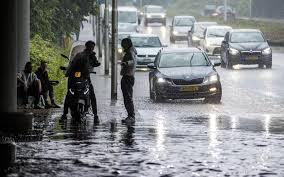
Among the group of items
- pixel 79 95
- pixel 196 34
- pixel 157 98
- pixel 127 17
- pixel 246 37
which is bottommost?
pixel 157 98

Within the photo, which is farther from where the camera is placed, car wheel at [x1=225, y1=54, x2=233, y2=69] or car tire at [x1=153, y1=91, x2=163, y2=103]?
car wheel at [x1=225, y1=54, x2=233, y2=69]

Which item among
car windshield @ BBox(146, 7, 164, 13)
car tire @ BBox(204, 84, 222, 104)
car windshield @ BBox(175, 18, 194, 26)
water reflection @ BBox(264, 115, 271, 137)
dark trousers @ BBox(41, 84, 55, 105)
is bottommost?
water reflection @ BBox(264, 115, 271, 137)

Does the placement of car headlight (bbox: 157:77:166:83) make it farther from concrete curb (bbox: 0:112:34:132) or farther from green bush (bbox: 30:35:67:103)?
concrete curb (bbox: 0:112:34:132)

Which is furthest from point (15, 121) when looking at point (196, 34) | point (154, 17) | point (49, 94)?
point (154, 17)

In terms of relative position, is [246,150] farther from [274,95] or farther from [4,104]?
[274,95]

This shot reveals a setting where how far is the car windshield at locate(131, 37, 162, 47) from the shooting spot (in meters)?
43.8

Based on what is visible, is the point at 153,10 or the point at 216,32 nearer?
the point at 216,32

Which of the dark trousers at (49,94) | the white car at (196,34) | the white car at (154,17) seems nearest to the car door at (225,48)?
the white car at (196,34)

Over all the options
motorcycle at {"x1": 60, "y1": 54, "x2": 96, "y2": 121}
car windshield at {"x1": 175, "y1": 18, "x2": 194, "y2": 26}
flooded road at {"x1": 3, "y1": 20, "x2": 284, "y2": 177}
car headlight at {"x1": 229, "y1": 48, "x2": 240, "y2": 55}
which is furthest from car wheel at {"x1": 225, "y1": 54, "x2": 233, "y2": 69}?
car windshield at {"x1": 175, "y1": 18, "x2": 194, "y2": 26}

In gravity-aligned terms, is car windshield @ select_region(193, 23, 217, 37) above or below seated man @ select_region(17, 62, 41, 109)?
above

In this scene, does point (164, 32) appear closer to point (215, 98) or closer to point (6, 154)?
point (215, 98)

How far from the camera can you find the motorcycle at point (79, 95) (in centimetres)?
1995

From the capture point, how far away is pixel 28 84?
22.7 metres

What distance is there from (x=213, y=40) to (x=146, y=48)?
37.3 feet
